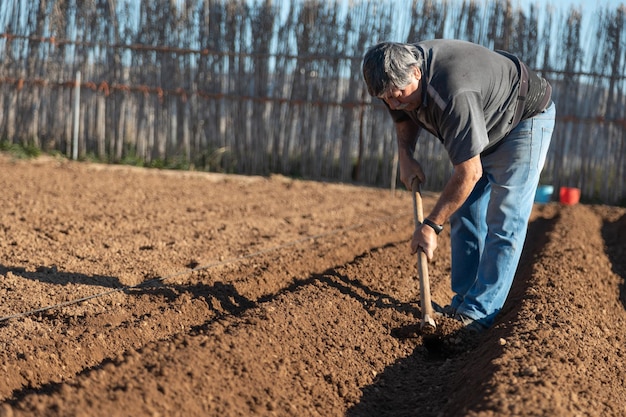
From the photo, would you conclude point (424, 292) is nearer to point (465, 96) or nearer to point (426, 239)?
point (426, 239)

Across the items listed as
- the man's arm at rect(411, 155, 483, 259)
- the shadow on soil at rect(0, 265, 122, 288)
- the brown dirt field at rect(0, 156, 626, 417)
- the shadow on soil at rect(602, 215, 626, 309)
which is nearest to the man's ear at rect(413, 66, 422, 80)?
the man's arm at rect(411, 155, 483, 259)

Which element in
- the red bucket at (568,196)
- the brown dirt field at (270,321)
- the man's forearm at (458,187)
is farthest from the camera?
the red bucket at (568,196)

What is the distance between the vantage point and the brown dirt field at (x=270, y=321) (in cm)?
271

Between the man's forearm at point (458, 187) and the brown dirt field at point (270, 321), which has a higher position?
the man's forearm at point (458, 187)

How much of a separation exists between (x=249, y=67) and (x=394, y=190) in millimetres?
2415

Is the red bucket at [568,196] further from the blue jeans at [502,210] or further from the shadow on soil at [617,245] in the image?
the blue jeans at [502,210]

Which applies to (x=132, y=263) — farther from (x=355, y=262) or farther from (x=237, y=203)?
(x=237, y=203)

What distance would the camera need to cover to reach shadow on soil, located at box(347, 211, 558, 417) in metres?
2.95

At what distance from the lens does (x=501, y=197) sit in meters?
3.80

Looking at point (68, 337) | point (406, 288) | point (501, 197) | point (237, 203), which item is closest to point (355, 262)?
point (406, 288)

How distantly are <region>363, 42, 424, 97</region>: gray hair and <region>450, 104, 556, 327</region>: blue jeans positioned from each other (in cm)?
84

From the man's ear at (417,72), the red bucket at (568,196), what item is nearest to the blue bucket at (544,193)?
the red bucket at (568,196)

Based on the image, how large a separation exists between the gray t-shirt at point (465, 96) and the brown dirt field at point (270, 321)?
0.91m

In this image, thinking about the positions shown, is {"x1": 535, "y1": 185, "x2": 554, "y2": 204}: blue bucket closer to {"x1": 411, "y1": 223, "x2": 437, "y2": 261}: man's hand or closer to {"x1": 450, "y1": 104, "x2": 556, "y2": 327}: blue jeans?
{"x1": 450, "y1": 104, "x2": 556, "y2": 327}: blue jeans
